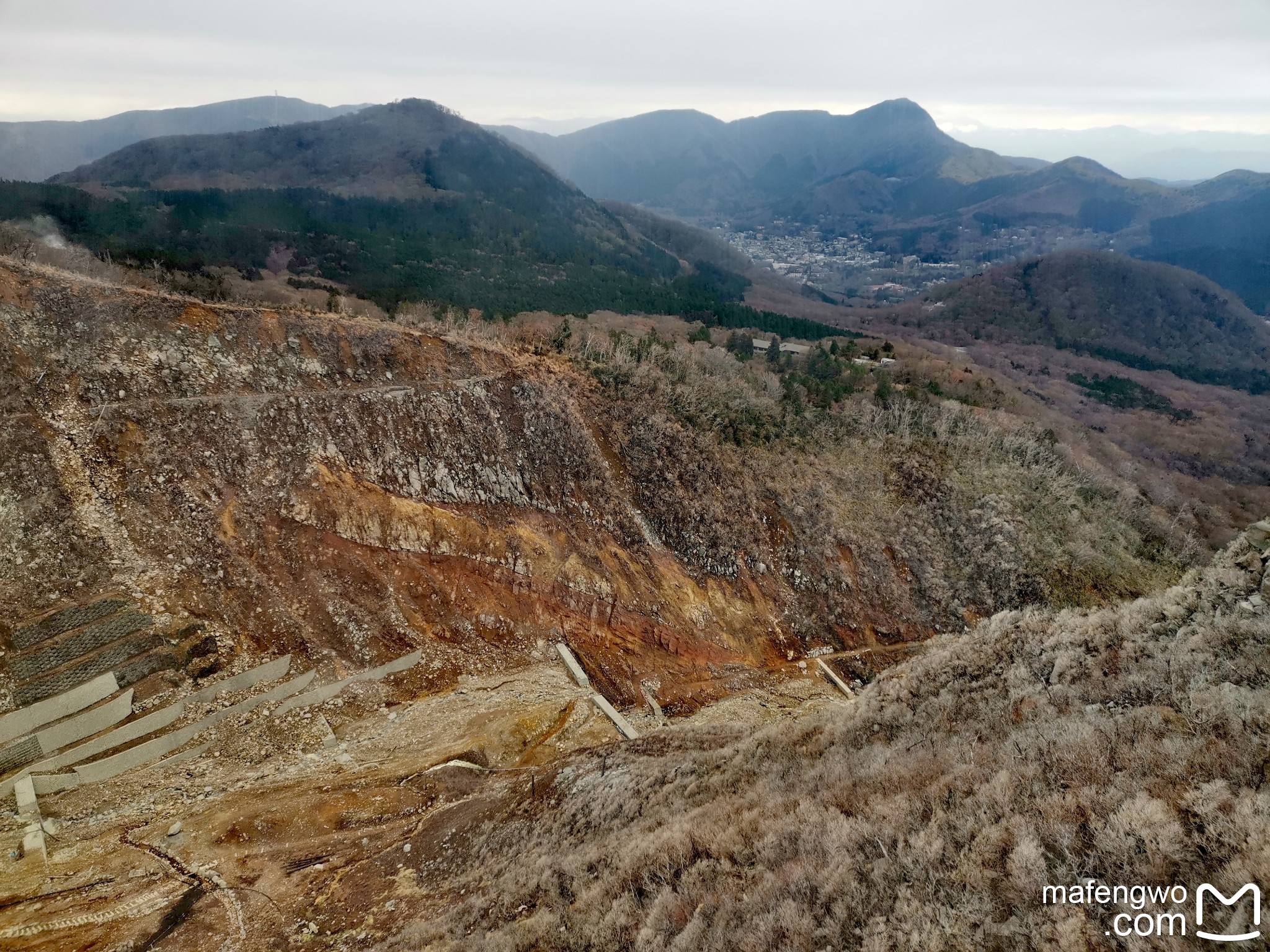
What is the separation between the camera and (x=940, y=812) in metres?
9.02

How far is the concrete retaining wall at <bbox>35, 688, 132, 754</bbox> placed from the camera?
16.7 m

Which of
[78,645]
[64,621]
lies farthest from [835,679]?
[64,621]

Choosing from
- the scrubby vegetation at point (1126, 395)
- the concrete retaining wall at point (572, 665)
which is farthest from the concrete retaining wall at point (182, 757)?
the scrubby vegetation at point (1126, 395)

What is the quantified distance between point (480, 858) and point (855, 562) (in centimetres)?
2544

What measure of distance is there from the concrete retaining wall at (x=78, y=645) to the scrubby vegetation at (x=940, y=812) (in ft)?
45.9

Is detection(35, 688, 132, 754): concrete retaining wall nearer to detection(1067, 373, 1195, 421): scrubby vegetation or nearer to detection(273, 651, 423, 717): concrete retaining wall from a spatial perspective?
detection(273, 651, 423, 717): concrete retaining wall

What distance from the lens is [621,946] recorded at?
8.88 m

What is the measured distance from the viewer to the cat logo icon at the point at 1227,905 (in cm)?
563

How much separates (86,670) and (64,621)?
186cm

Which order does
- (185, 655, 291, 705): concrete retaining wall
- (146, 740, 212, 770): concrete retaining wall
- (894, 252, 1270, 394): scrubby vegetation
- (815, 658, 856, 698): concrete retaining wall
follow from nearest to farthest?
(146, 740, 212, 770): concrete retaining wall
(185, 655, 291, 705): concrete retaining wall
(815, 658, 856, 698): concrete retaining wall
(894, 252, 1270, 394): scrubby vegetation

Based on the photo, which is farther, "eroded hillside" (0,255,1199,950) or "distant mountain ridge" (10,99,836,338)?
"distant mountain ridge" (10,99,836,338)

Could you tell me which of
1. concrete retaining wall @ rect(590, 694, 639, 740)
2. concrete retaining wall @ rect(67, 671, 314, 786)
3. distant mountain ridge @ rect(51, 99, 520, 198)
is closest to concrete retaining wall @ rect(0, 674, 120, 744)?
concrete retaining wall @ rect(67, 671, 314, 786)

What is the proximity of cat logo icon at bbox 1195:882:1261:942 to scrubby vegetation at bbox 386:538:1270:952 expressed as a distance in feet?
0.66

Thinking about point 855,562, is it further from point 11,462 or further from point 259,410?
point 11,462
